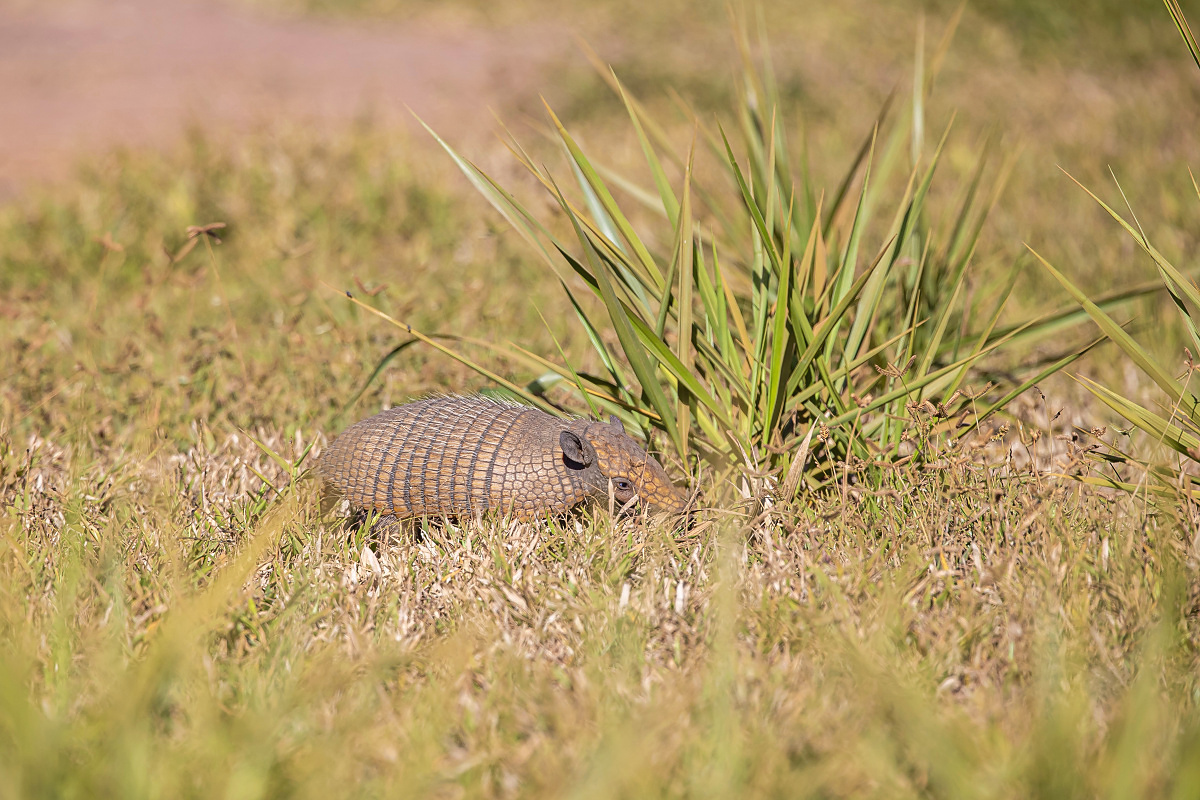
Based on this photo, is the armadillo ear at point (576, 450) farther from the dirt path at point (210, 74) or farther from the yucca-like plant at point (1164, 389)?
the dirt path at point (210, 74)

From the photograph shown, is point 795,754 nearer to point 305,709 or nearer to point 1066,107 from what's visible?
point 305,709

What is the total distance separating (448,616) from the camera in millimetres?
2082

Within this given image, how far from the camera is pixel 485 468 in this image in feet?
8.19

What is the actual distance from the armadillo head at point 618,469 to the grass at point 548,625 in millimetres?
114

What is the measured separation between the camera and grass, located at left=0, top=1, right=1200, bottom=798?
1.52 meters

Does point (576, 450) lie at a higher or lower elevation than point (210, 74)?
lower

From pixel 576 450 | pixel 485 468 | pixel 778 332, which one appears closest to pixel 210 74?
pixel 485 468

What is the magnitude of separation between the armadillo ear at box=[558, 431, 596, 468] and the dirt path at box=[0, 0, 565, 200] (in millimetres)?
4600

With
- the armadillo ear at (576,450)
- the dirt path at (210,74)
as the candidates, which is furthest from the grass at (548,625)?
the dirt path at (210,74)

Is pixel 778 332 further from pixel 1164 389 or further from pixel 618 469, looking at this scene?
pixel 1164 389

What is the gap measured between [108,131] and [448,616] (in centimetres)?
597

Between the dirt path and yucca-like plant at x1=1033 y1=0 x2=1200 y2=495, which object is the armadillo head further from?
the dirt path

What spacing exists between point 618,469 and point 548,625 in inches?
22.1

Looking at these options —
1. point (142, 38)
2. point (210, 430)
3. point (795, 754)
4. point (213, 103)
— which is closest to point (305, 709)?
point (795, 754)
